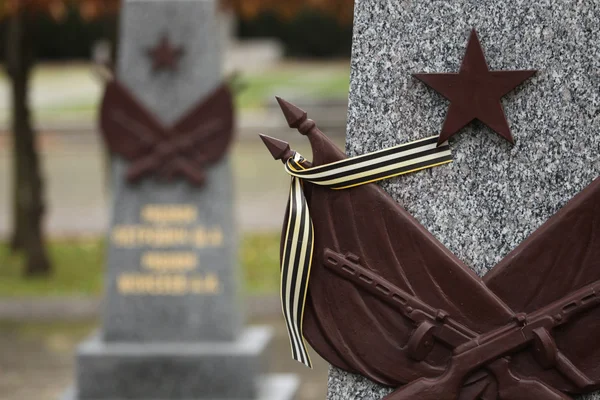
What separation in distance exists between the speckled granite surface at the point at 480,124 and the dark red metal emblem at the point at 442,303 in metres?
0.07

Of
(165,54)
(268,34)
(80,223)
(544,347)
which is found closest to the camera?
(544,347)

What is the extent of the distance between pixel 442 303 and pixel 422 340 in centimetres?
Answer: 11

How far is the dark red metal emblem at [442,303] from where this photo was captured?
2535mm

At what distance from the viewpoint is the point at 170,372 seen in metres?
6.88

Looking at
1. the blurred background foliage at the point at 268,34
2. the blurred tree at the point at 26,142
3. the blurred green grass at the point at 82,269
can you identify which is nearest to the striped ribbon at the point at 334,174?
the blurred green grass at the point at 82,269

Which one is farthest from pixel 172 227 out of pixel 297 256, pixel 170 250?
pixel 297 256

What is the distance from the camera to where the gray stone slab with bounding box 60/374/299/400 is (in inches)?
274

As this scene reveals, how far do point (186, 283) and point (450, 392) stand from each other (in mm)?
4629

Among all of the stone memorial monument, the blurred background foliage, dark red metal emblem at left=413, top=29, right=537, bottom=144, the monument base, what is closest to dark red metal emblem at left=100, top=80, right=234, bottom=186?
the stone memorial monument

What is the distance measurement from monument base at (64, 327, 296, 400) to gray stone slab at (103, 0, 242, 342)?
15 centimetres

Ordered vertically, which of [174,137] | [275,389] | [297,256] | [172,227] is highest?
[297,256]

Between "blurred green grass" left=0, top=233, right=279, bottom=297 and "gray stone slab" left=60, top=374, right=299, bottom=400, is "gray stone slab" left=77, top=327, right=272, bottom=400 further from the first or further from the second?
"blurred green grass" left=0, top=233, right=279, bottom=297

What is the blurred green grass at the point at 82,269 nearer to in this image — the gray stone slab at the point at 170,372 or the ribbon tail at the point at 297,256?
the gray stone slab at the point at 170,372

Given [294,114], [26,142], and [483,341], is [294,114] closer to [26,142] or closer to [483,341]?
[483,341]
